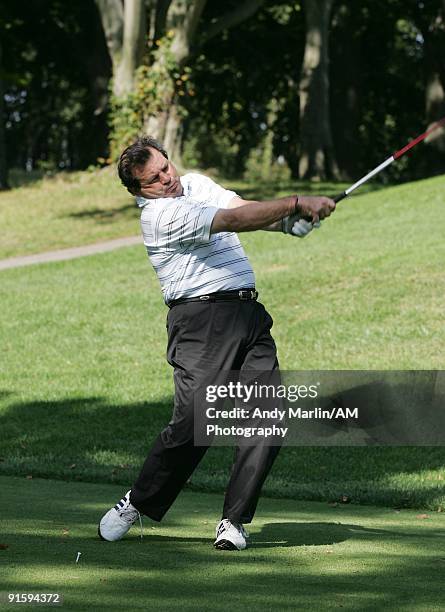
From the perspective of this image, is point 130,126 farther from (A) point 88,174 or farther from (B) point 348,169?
(B) point 348,169

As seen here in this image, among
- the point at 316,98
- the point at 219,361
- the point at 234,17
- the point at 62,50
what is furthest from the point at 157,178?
the point at 62,50

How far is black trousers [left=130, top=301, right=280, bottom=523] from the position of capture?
5844 millimetres

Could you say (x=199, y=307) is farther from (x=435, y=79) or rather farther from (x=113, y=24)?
(x=435, y=79)

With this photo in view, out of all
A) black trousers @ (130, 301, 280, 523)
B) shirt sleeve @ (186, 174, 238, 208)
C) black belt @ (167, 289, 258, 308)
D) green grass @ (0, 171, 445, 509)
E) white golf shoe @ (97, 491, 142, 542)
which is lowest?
green grass @ (0, 171, 445, 509)

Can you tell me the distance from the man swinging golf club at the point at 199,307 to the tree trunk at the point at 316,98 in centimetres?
2632

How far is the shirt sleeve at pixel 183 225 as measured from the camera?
5695 millimetres

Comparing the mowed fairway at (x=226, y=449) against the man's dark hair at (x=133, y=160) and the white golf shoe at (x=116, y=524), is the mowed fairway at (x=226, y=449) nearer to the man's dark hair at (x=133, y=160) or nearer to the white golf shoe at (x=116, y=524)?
the white golf shoe at (x=116, y=524)

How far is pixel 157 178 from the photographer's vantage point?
594cm

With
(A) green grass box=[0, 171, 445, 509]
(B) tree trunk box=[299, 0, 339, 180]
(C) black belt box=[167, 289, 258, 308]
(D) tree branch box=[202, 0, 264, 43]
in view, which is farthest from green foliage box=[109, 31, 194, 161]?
(C) black belt box=[167, 289, 258, 308]

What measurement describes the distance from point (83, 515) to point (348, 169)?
3182cm

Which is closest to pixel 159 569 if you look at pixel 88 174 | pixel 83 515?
pixel 83 515

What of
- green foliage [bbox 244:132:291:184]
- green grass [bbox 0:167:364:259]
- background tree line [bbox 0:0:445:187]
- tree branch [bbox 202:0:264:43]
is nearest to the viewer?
green grass [bbox 0:167:364:259]

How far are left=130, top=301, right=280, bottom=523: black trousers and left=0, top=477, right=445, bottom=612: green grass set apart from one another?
31 centimetres

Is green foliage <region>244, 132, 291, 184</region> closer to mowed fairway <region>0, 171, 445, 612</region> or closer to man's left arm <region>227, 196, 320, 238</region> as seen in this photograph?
mowed fairway <region>0, 171, 445, 612</region>
